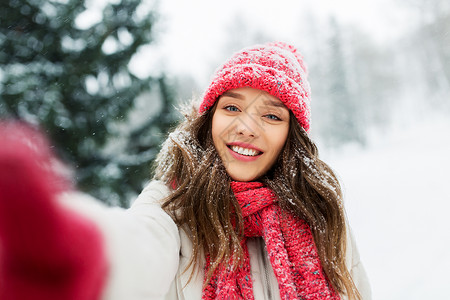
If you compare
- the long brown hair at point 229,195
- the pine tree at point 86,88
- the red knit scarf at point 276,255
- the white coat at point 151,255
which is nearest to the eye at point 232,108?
the long brown hair at point 229,195

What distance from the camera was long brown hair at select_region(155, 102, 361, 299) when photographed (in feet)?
3.71

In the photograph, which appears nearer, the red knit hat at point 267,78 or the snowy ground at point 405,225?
the red knit hat at point 267,78

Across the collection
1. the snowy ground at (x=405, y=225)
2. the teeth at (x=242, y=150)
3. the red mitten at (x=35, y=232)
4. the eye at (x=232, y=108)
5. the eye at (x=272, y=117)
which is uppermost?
the snowy ground at (x=405, y=225)

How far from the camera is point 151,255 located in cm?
67

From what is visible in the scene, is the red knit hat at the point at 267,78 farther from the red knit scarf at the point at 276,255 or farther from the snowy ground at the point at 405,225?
the snowy ground at the point at 405,225

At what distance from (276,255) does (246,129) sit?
0.47 metres

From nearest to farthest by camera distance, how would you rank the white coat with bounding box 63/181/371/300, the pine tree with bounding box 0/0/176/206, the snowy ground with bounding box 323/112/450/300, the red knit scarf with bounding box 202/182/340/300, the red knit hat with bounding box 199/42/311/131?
1. the white coat with bounding box 63/181/371/300
2. the red knit scarf with bounding box 202/182/340/300
3. the red knit hat with bounding box 199/42/311/131
4. the pine tree with bounding box 0/0/176/206
5. the snowy ground with bounding box 323/112/450/300

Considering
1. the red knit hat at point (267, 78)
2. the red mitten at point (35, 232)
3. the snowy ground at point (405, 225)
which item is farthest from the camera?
the snowy ground at point (405, 225)

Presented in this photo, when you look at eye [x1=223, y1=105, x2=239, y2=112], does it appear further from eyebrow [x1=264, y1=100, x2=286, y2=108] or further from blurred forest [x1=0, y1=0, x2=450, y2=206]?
blurred forest [x1=0, y1=0, x2=450, y2=206]

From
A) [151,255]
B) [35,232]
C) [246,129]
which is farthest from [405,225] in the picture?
[35,232]

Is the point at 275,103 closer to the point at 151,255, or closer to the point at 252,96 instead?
the point at 252,96

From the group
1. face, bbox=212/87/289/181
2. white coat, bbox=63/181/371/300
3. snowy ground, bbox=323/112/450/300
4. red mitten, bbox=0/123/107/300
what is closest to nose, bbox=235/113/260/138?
face, bbox=212/87/289/181

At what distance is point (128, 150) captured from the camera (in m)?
3.47

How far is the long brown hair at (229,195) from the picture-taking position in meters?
1.13
